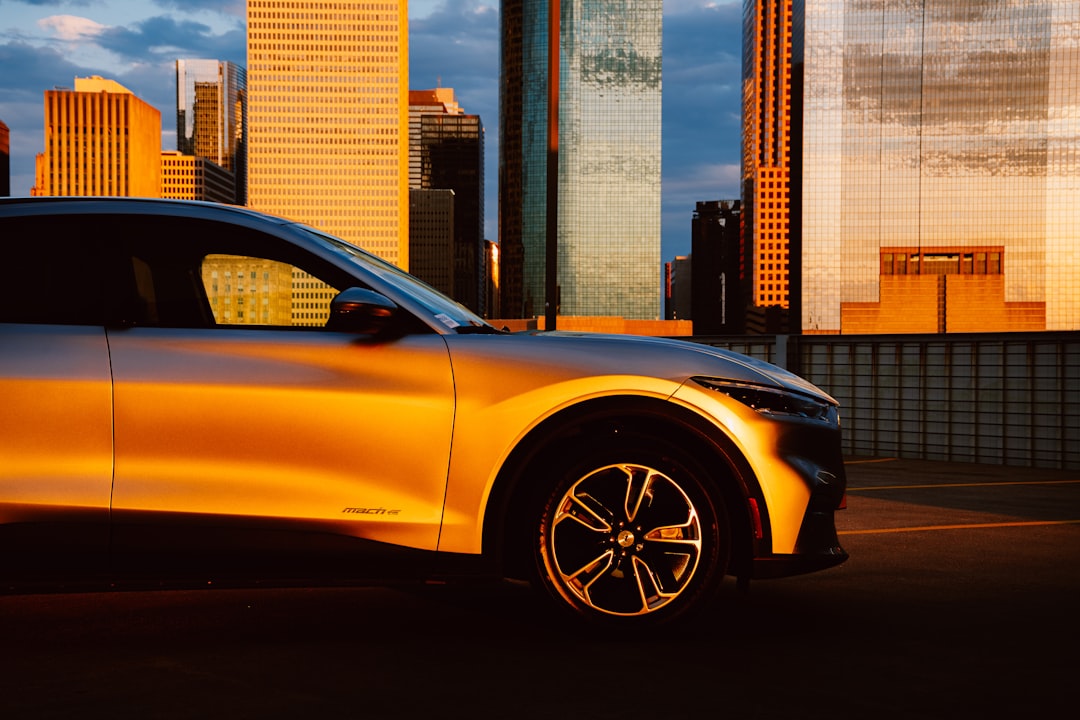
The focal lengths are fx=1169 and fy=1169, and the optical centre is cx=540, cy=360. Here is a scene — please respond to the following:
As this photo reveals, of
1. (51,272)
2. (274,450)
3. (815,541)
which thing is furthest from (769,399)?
(51,272)

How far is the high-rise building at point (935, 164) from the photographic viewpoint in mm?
139000

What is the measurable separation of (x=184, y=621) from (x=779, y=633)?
91.2 inches

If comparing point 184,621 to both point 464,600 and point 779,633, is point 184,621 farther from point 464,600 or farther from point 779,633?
point 779,633

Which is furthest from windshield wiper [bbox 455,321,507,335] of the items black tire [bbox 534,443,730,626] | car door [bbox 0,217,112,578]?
car door [bbox 0,217,112,578]

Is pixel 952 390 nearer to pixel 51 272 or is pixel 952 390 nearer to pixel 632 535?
pixel 632 535

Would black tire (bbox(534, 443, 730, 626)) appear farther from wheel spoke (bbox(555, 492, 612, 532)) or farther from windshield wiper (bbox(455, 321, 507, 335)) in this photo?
windshield wiper (bbox(455, 321, 507, 335))

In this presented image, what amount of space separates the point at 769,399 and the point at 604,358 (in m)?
0.63

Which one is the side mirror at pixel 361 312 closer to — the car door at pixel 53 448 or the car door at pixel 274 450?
the car door at pixel 274 450

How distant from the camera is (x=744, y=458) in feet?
13.8

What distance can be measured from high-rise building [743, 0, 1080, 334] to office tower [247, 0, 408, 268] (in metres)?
62.9

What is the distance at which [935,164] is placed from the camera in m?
141

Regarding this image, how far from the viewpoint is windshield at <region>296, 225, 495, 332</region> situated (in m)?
4.39

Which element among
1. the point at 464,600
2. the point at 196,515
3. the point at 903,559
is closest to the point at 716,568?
the point at 464,600

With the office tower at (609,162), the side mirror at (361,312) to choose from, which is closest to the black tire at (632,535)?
the side mirror at (361,312)
